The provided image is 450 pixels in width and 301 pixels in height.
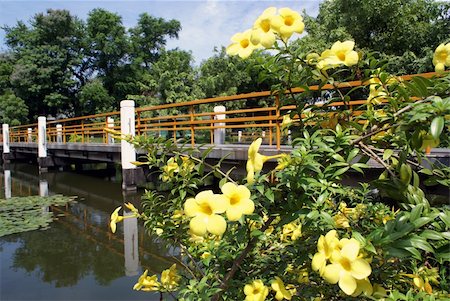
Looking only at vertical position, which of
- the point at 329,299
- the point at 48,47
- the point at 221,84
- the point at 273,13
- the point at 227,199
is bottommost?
the point at 329,299

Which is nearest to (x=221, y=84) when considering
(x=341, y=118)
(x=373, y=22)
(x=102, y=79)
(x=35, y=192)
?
(x=373, y=22)

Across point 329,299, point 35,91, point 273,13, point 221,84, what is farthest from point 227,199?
point 35,91

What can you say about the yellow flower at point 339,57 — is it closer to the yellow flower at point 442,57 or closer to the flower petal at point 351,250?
the yellow flower at point 442,57

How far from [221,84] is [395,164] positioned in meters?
15.5

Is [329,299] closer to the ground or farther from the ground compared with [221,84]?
closer to the ground

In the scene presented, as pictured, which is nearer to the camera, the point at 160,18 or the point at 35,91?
the point at 35,91

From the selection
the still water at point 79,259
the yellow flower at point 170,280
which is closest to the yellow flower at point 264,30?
the yellow flower at point 170,280

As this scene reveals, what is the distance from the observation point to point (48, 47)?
2275 cm

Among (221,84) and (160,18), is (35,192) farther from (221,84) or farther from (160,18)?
(160,18)

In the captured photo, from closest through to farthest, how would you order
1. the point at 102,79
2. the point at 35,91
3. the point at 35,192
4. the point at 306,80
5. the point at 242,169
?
1. the point at 306,80
2. the point at 242,169
3. the point at 35,192
4. the point at 35,91
5. the point at 102,79

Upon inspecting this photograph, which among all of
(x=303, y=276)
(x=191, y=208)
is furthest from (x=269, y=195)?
(x=303, y=276)

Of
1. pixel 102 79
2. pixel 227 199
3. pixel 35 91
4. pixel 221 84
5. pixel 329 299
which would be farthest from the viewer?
pixel 102 79

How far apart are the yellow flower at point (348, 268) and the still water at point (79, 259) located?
1.59 m

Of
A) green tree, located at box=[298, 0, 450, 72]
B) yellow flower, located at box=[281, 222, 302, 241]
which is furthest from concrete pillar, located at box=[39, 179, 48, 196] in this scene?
yellow flower, located at box=[281, 222, 302, 241]
